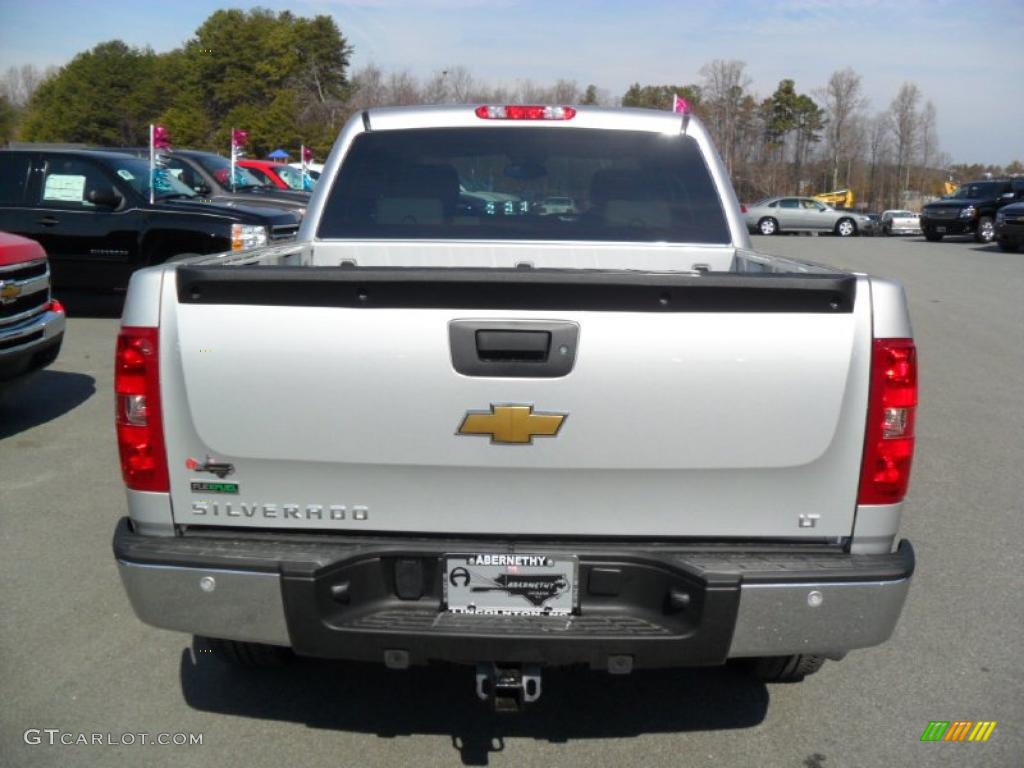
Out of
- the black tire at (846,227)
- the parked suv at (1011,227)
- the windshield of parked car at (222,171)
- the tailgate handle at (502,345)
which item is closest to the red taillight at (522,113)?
the tailgate handle at (502,345)

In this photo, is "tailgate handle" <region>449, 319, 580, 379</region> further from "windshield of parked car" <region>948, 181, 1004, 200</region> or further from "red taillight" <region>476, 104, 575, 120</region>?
"windshield of parked car" <region>948, 181, 1004, 200</region>

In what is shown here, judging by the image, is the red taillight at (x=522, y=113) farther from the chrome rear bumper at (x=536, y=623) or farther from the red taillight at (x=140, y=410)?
the chrome rear bumper at (x=536, y=623)

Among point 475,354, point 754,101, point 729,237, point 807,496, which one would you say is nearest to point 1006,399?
point 729,237

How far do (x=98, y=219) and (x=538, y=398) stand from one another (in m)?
10.2

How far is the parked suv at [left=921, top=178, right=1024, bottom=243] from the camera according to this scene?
3027cm

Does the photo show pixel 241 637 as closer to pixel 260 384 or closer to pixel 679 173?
pixel 260 384

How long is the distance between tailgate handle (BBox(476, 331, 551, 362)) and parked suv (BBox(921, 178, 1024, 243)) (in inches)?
1213

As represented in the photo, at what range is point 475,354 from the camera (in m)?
2.69

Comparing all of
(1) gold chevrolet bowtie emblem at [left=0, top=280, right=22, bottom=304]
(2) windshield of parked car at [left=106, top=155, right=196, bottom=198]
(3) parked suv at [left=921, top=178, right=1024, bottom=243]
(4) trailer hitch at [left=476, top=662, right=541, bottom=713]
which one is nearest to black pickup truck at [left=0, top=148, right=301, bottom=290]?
(2) windshield of parked car at [left=106, top=155, right=196, bottom=198]

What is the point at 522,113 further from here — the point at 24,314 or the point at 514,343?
the point at 24,314

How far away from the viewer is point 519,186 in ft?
15.1

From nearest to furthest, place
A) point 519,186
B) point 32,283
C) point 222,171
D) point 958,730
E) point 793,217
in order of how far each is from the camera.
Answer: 1. point 958,730
2. point 519,186
3. point 32,283
4. point 222,171
5. point 793,217

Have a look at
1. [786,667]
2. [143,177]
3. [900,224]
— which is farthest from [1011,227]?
[786,667]

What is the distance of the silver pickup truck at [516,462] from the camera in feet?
8.80
